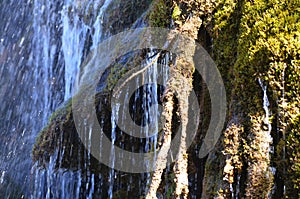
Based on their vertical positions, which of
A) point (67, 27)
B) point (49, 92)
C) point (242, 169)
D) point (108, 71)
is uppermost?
point (67, 27)

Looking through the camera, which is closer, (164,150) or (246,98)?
(246,98)

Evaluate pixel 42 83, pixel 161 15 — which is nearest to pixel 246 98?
pixel 161 15

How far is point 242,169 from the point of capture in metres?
2.91

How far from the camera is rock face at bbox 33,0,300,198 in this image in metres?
2.81

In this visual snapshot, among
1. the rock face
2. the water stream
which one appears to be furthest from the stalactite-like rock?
the water stream

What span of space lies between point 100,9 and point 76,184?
2094 millimetres

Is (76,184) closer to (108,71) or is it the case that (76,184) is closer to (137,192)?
(137,192)

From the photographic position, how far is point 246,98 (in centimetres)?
303

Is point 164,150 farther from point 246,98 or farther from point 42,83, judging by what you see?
point 42,83

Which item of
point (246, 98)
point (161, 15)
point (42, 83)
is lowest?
point (246, 98)

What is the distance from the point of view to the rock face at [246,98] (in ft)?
9.23

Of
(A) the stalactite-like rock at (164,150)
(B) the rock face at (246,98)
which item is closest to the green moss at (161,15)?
(B) the rock face at (246,98)

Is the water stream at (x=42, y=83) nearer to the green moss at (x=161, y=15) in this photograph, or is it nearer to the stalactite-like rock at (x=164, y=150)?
the green moss at (x=161, y=15)

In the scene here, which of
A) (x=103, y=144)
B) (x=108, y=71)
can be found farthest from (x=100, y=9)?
(x=103, y=144)
